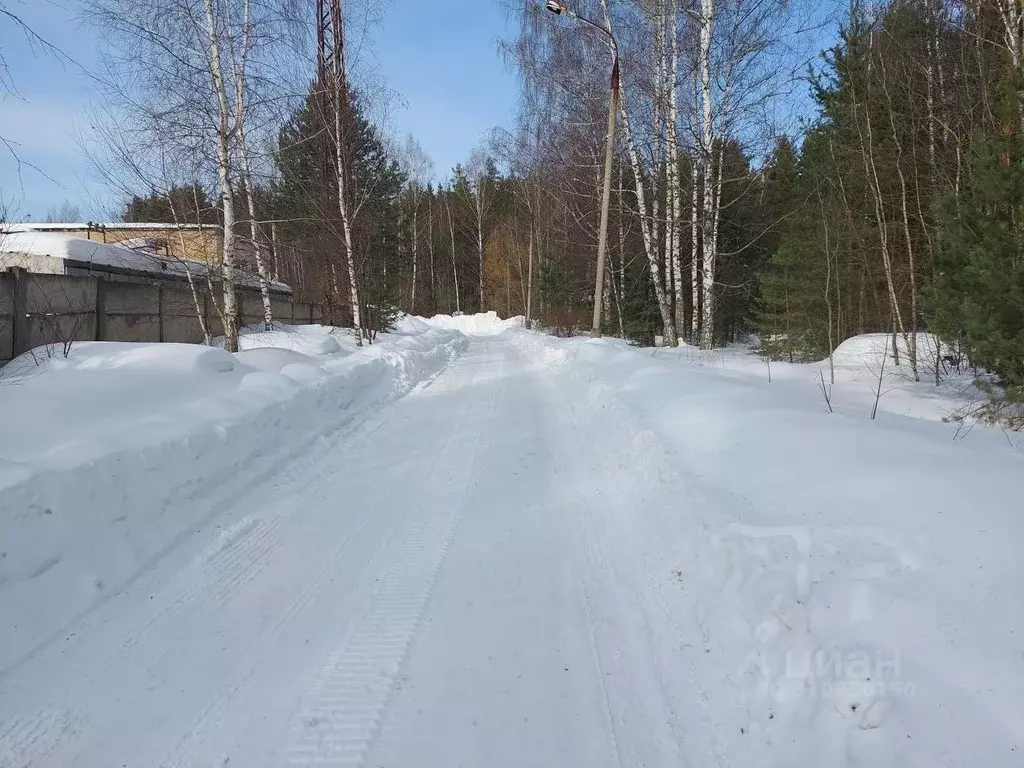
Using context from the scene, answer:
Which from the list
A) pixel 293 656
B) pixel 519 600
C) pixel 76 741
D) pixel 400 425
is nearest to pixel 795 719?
pixel 519 600

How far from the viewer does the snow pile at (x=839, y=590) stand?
6.95 ft

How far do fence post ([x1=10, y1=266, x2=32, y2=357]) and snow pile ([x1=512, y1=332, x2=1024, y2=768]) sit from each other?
12.0m

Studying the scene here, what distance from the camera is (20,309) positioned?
1074 cm

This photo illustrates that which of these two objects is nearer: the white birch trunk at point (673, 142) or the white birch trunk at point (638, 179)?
the white birch trunk at point (673, 142)

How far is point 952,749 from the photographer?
1.93 metres

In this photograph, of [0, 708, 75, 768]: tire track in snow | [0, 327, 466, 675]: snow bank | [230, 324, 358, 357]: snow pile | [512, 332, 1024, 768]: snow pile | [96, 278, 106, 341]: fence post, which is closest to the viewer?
[512, 332, 1024, 768]: snow pile

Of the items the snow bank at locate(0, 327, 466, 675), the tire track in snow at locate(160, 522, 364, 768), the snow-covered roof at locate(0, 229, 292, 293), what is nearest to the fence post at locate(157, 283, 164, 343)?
the snow-covered roof at locate(0, 229, 292, 293)

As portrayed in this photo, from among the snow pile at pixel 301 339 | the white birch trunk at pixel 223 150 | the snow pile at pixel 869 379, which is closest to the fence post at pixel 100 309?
the snow pile at pixel 301 339

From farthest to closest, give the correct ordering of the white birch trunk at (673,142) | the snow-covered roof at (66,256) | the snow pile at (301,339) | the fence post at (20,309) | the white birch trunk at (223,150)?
the snow pile at (301,339)
the white birch trunk at (673,142)
the snow-covered roof at (66,256)
the fence post at (20,309)
the white birch trunk at (223,150)

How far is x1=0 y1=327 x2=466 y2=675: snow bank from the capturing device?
11.2 ft

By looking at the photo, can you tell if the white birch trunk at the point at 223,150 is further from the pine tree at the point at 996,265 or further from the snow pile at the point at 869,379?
the pine tree at the point at 996,265

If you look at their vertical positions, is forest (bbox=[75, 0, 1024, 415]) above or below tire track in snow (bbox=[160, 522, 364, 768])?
above

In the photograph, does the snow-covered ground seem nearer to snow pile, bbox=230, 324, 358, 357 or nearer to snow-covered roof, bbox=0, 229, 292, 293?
snow-covered roof, bbox=0, 229, 292, 293

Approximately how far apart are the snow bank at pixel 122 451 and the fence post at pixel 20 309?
150 cm
